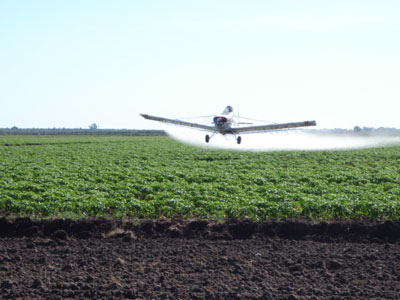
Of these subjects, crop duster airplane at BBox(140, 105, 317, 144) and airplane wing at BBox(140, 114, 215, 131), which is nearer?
crop duster airplane at BBox(140, 105, 317, 144)

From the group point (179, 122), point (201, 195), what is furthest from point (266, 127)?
point (201, 195)

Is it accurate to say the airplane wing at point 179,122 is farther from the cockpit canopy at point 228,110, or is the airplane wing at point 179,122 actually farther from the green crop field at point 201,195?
the green crop field at point 201,195

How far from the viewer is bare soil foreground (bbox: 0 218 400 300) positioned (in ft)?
27.2

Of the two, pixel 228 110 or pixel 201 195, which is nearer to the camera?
pixel 201 195

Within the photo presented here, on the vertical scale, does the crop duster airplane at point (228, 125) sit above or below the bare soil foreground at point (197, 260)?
above

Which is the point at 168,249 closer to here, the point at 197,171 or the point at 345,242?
the point at 345,242

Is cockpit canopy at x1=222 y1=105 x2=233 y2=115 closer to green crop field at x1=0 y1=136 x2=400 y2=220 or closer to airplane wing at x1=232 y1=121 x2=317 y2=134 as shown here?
airplane wing at x1=232 y1=121 x2=317 y2=134

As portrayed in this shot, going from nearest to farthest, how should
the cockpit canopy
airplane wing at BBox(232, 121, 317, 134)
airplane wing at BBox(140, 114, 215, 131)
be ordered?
airplane wing at BBox(232, 121, 317, 134) < the cockpit canopy < airplane wing at BBox(140, 114, 215, 131)

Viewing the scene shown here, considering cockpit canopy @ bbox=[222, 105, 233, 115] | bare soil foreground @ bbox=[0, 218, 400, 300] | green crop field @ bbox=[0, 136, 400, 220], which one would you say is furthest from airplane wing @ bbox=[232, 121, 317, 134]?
bare soil foreground @ bbox=[0, 218, 400, 300]

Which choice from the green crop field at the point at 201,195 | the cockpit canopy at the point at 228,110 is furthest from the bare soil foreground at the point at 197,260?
the cockpit canopy at the point at 228,110

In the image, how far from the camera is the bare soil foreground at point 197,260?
8.29m

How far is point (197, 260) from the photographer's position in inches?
403

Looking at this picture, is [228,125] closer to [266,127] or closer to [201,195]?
[266,127]

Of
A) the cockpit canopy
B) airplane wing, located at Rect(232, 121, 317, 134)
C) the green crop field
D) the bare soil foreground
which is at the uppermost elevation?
the cockpit canopy
